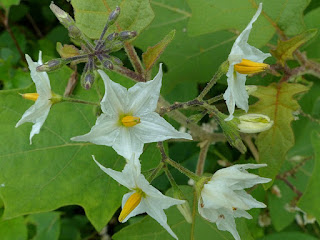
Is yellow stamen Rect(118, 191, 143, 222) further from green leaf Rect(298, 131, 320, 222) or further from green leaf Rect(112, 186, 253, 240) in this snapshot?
green leaf Rect(298, 131, 320, 222)

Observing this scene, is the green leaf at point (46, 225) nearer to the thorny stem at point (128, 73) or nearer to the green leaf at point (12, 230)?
the green leaf at point (12, 230)

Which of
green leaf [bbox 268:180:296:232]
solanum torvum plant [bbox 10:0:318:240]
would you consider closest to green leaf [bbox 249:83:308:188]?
solanum torvum plant [bbox 10:0:318:240]

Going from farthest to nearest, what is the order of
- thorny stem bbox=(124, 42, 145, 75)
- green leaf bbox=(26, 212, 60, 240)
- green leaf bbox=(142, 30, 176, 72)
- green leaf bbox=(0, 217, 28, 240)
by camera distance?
green leaf bbox=(26, 212, 60, 240), green leaf bbox=(0, 217, 28, 240), thorny stem bbox=(124, 42, 145, 75), green leaf bbox=(142, 30, 176, 72)

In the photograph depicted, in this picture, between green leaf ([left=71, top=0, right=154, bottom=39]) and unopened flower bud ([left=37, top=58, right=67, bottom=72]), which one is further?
green leaf ([left=71, top=0, right=154, bottom=39])

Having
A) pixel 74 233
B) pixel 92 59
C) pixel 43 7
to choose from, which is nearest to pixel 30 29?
pixel 43 7

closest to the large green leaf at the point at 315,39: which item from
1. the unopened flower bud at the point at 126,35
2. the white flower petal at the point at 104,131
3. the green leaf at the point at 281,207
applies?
the green leaf at the point at 281,207

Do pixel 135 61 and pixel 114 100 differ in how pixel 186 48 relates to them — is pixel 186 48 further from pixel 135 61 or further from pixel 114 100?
pixel 114 100

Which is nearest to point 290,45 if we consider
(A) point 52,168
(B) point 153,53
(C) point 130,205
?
(B) point 153,53
